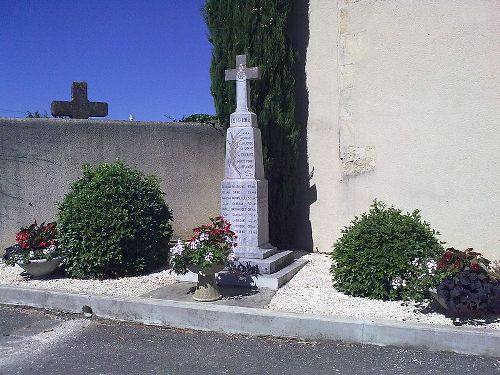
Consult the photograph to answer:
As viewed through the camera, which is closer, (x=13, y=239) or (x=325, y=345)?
(x=325, y=345)

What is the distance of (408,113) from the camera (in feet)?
24.1

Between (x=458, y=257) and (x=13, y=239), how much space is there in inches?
263

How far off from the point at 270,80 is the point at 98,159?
128 inches

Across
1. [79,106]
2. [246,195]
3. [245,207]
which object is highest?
[79,106]

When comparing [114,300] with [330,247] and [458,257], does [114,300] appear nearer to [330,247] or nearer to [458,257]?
[458,257]

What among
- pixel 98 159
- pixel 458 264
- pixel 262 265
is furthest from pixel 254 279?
pixel 98 159

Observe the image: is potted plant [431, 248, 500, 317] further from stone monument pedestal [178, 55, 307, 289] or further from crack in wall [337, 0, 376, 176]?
crack in wall [337, 0, 376, 176]

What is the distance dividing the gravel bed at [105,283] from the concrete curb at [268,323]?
33cm

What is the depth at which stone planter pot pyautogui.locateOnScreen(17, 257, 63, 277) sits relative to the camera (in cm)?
632

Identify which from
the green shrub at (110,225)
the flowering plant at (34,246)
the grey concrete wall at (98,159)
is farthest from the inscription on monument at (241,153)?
the flowering plant at (34,246)

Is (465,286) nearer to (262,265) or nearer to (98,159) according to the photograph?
(262,265)

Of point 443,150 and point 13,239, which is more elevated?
point 443,150

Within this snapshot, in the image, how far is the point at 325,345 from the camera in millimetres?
4328

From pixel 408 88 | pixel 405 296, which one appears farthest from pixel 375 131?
pixel 405 296
